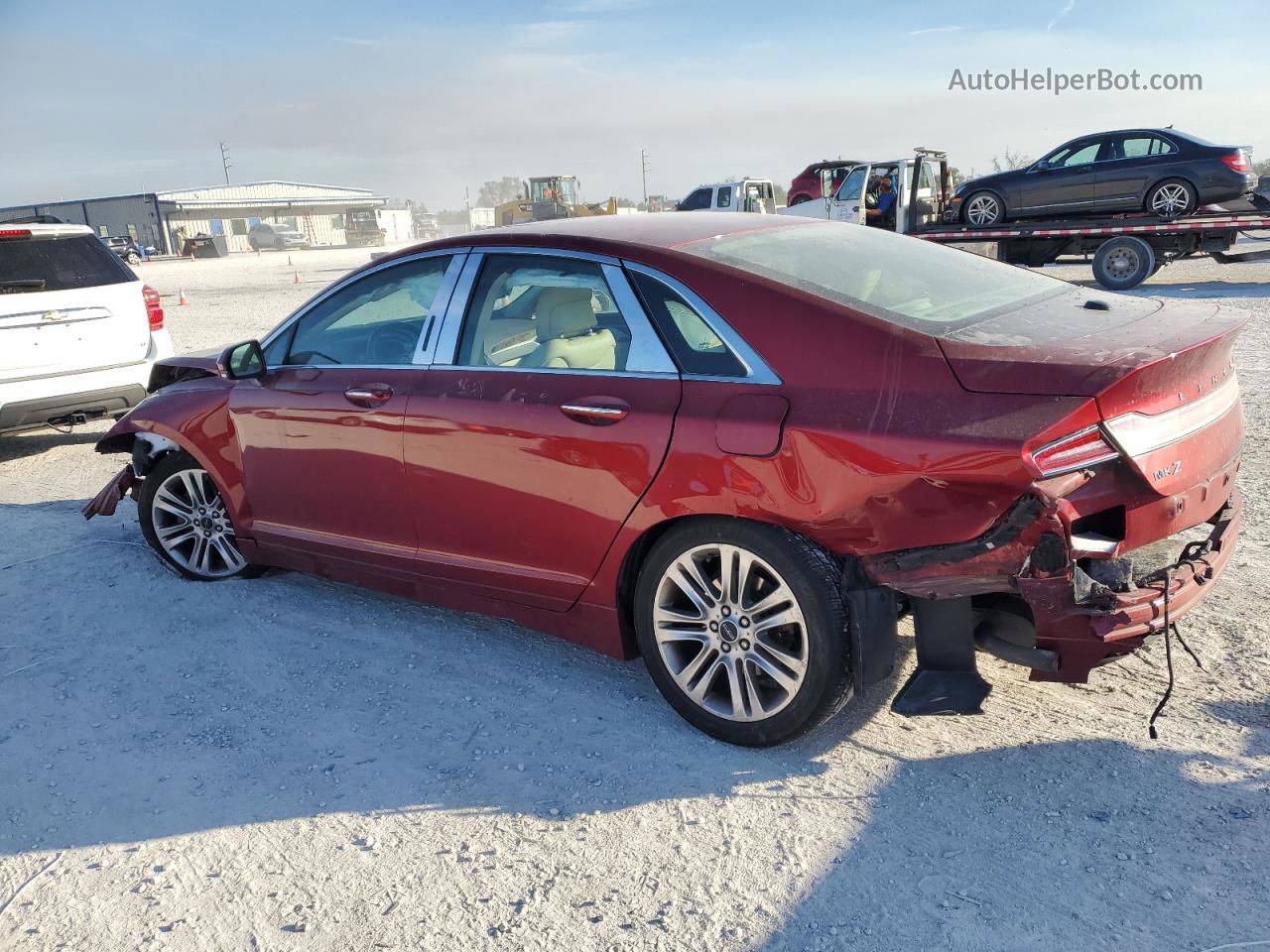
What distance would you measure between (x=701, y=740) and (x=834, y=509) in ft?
3.15

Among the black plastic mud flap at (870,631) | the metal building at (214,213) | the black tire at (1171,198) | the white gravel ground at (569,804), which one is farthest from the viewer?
the metal building at (214,213)

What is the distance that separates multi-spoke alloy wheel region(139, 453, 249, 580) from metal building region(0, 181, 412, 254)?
216 ft

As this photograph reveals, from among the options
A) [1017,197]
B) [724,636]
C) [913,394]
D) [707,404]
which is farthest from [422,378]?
[1017,197]

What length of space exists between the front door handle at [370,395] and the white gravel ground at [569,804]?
1.01 metres

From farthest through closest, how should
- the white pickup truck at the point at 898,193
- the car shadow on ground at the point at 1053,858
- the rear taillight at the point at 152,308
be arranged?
the white pickup truck at the point at 898,193, the rear taillight at the point at 152,308, the car shadow on ground at the point at 1053,858

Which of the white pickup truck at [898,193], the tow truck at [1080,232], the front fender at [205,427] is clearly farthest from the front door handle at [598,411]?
the white pickup truck at [898,193]

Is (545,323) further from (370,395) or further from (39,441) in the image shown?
(39,441)

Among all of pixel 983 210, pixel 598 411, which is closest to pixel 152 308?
pixel 598 411

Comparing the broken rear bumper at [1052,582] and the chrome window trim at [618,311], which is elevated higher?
the chrome window trim at [618,311]

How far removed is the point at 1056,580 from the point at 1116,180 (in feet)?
52.2

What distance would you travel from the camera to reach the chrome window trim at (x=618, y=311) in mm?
3312

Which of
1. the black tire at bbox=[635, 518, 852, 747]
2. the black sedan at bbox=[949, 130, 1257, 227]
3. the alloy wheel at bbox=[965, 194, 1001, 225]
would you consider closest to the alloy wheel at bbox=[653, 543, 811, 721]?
the black tire at bbox=[635, 518, 852, 747]

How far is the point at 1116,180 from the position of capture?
16281 millimetres

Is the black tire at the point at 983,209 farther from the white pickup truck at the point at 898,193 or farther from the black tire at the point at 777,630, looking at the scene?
the black tire at the point at 777,630
